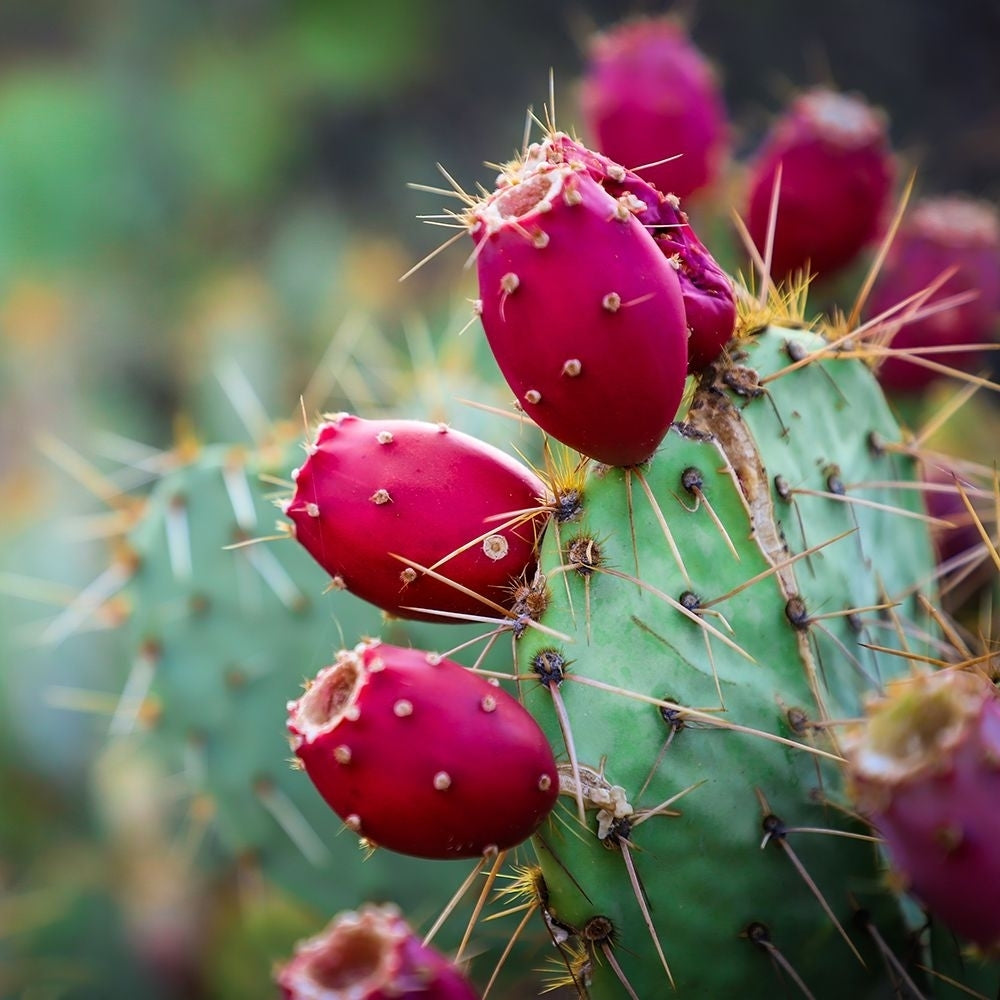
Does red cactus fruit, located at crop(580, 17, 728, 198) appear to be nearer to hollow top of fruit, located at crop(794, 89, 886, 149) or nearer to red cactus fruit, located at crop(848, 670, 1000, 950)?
hollow top of fruit, located at crop(794, 89, 886, 149)

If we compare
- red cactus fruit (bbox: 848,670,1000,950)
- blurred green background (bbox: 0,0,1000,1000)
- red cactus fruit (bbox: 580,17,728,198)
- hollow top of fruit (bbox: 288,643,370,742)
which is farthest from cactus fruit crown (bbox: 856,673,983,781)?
blurred green background (bbox: 0,0,1000,1000)

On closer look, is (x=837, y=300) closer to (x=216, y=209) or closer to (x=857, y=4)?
(x=857, y=4)

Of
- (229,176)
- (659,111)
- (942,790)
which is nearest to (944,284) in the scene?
(659,111)

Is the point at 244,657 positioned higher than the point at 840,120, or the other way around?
the point at 840,120

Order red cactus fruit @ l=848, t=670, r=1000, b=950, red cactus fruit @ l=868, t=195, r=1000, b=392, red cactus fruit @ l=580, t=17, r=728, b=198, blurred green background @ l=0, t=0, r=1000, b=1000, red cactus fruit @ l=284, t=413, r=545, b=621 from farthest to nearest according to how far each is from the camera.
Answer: blurred green background @ l=0, t=0, r=1000, b=1000 → red cactus fruit @ l=868, t=195, r=1000, b=392 → red cactus fruit @ l=580, t=17, r=728, b=198 → red cactus fruit @ l=284, t=413, r=545, b=621 → red cactus fruit @ l=848, t=670, r=1000, b=950

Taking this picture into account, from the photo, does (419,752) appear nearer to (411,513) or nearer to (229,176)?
(411,513)

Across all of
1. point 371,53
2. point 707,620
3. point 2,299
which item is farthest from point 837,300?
point 2,299
